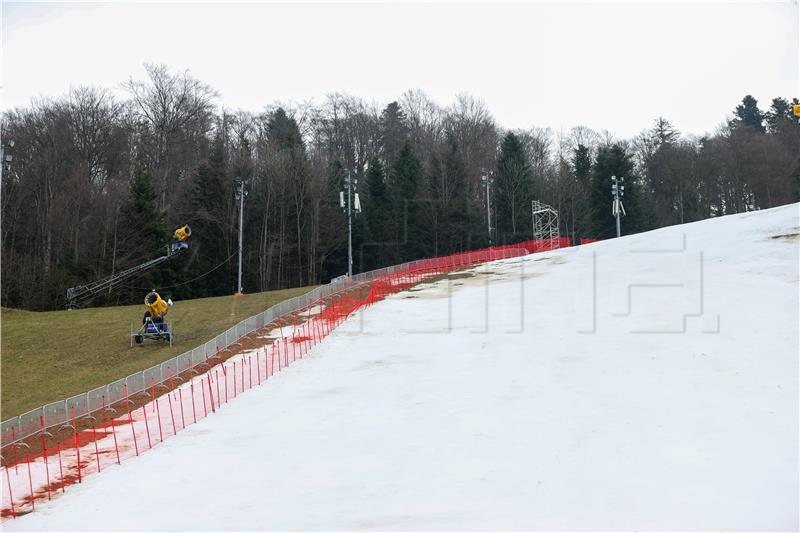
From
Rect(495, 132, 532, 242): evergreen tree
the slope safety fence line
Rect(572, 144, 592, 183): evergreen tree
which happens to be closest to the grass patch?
the slope safety fence line

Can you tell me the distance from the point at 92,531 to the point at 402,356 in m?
15.8

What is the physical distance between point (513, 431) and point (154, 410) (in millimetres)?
12032

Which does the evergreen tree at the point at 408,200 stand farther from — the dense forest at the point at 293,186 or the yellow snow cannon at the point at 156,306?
the yellow snow cannon at the point at 156,306

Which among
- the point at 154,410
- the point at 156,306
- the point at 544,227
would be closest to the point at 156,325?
the point at 156,306

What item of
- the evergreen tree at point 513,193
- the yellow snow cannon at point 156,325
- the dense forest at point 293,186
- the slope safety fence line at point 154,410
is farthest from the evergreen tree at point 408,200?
the yellow snow cannon at point 156,325

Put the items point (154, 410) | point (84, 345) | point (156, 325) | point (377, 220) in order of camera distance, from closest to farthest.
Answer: point (154, 410)
point (156, 325)
point (84, 345)
point (377, 220)

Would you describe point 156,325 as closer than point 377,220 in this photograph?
Yes

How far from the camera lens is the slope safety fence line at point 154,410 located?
19.3 metres

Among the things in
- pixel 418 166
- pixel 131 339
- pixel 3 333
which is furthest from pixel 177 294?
pixel 418 166

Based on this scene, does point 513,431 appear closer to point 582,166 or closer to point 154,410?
point 154,410

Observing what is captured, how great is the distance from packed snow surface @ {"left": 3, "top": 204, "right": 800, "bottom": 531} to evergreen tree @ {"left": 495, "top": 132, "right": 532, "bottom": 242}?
176 ft

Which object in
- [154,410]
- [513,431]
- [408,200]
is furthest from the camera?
[408,200]

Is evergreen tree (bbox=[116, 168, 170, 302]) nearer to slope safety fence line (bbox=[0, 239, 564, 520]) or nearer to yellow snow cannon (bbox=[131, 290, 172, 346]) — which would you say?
slope safety fence line (bbox=[0, 239, 564, 520])

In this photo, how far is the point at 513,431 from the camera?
19797mm
